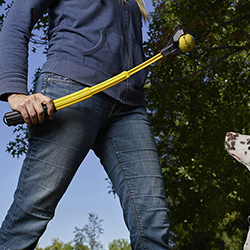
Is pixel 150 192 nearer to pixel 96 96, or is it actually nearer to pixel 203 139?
pixel 96 96

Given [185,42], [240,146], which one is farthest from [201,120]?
[185,42]

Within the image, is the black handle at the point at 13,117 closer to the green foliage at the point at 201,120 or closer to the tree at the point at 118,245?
the green foliage at the point at 201,120

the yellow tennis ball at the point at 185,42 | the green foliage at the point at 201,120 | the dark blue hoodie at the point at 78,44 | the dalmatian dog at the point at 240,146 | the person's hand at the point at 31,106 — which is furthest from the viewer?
the green foliage at the point at 201,120

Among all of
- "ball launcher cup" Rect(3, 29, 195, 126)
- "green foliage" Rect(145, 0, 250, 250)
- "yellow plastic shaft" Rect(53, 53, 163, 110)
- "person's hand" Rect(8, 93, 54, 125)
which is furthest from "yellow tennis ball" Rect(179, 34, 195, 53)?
"green foliage" Rect(145, 0, 250, 250)

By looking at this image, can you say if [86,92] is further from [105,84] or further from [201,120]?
[201,120]

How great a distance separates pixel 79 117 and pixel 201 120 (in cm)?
700

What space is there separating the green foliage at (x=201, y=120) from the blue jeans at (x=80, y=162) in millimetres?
5165

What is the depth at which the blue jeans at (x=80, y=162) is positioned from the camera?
4.73 feet

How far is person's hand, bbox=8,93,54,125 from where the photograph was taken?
1.34 meters

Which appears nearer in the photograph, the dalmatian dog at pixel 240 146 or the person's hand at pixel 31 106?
the person's hand at pixel 31 106

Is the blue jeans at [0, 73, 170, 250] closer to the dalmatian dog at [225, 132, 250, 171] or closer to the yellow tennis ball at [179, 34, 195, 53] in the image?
the yellow tennis ball at [179, 34, 195, 53]

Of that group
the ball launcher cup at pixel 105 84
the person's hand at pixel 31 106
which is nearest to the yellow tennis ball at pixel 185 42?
the ball launcher cup at pixel 105 84

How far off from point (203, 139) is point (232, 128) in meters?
0.75

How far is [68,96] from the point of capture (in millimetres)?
1446
